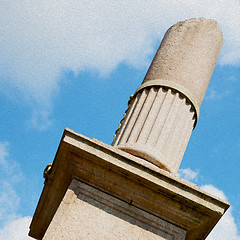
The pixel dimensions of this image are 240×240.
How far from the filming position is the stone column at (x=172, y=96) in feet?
19.6

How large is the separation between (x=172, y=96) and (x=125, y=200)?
6.92 feet

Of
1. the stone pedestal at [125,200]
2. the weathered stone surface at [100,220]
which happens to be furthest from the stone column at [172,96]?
the weathered stone surface at [100,220]

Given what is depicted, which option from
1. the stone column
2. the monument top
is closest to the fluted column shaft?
the stone column

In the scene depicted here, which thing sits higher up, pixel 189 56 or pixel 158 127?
pixel 189 56

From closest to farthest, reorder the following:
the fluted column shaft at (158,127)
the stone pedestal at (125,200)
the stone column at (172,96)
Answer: the stone pedestal at (125,200) → the fluted column shaft at (158,127) → the stone column at (172,96)

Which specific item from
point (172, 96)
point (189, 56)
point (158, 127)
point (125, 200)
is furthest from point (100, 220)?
point (189, 56)

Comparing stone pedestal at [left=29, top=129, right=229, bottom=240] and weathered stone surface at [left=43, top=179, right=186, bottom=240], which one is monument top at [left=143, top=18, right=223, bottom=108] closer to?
stone pedestal at [left=29, top=129, right=229, bottom=240]

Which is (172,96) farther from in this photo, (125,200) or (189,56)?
(125,200)

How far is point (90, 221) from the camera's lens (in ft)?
16.1

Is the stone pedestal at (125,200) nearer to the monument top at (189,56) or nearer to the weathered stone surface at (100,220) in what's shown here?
the weathered stone surface at (100,220)

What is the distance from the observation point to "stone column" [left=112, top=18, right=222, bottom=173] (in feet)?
19.6

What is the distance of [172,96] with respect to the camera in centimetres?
647

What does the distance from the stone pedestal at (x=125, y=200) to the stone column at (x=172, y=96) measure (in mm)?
716

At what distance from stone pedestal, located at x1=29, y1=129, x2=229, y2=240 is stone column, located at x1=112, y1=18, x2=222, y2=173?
0.72 m
